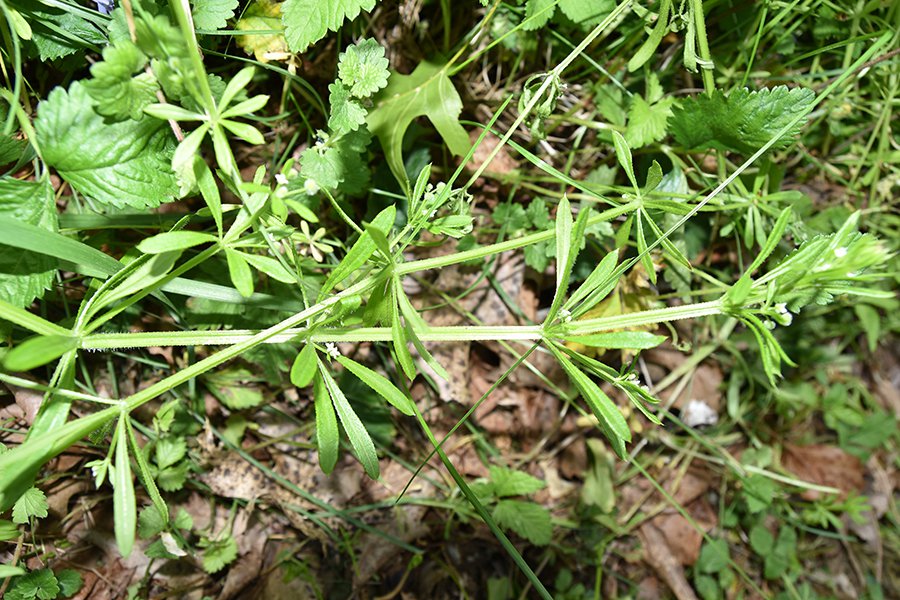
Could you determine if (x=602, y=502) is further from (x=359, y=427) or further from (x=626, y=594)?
(x=359, y=427)

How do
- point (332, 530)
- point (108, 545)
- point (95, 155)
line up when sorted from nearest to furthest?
point (95, 155) < point (108, 545) < point (332, 530)

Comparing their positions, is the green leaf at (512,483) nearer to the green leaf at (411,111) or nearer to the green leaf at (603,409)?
the green leaf at (603,409)

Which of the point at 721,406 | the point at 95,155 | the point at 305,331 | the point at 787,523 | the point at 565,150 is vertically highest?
the point at 95,155

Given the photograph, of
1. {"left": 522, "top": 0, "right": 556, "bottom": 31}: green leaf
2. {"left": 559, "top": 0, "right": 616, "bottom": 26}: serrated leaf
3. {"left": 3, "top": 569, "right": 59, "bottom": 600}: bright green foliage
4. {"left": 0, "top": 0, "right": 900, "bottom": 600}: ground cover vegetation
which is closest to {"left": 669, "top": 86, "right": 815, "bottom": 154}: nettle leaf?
{"left": 0, "top": 0, "right": 900, "bottom": 600}: ground cover vegetation

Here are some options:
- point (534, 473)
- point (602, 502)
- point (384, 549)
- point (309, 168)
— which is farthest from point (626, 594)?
point (309, 168)

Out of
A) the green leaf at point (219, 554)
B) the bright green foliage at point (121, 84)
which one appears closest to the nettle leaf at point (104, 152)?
the bright green foliage at point (121, 84)

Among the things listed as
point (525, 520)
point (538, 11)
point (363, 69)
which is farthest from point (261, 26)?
point (525, 520)

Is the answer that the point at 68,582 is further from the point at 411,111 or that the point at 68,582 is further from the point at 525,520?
the point at 411,111
